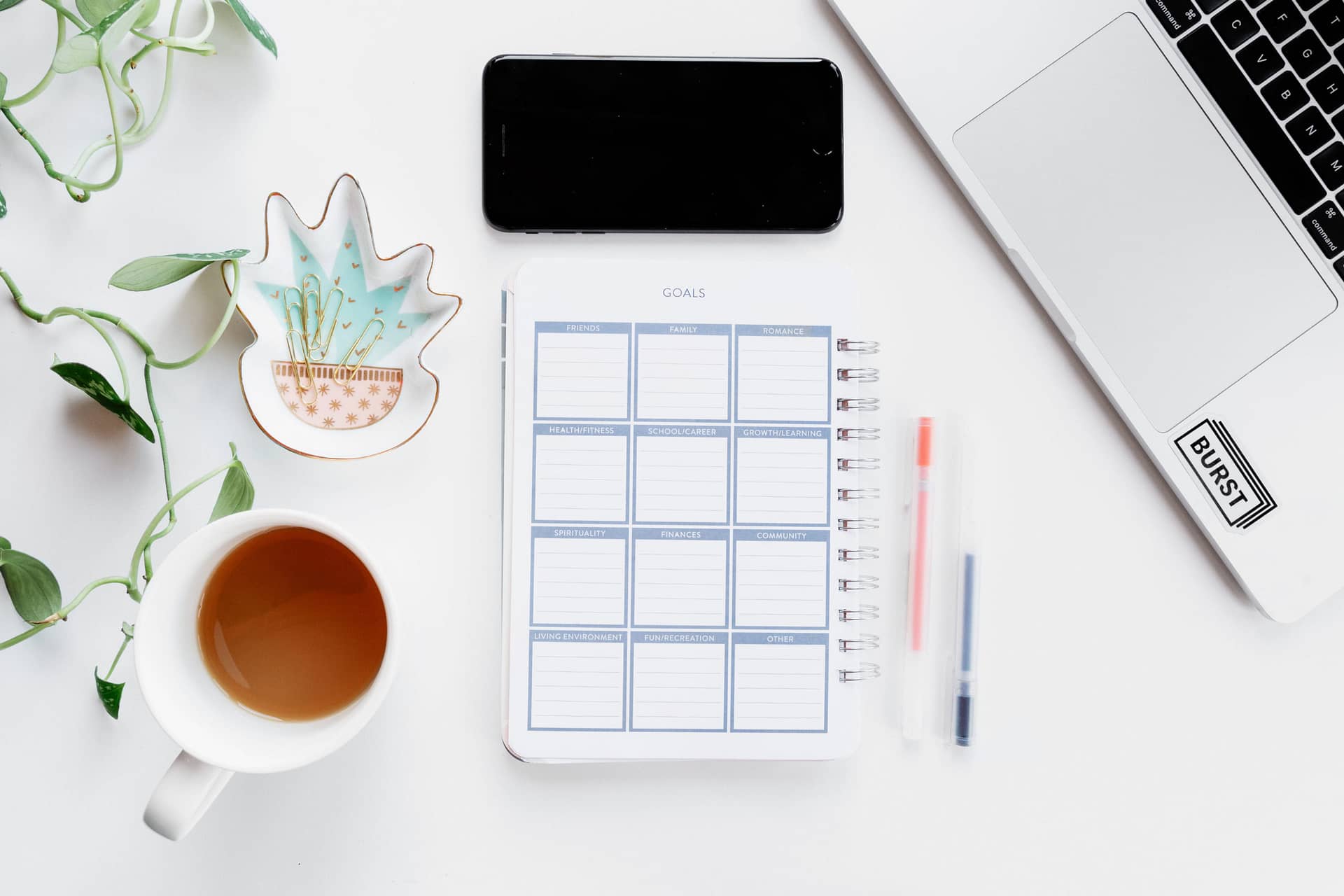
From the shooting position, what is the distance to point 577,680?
0.54m

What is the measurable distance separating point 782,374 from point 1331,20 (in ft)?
1.26

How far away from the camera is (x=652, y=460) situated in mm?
543

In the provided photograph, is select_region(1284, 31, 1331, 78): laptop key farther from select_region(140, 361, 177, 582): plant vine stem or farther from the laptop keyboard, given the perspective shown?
select_region(140, 361, 177, 582): plant vine stem

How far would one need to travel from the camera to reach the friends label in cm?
53

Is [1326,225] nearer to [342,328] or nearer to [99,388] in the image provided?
[342,328]

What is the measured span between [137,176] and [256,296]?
4.4 inches

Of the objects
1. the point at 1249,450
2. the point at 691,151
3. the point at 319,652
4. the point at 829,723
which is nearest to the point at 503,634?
the point at 319,652

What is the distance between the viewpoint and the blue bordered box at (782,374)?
0.55 metres

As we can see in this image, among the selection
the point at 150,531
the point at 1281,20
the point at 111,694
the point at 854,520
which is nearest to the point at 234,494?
the point at 150,531

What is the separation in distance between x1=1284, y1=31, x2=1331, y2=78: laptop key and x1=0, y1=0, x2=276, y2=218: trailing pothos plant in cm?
62

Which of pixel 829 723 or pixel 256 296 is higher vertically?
pixel 256 296

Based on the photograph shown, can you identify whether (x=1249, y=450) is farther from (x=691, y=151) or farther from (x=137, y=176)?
(x=137, y=176)

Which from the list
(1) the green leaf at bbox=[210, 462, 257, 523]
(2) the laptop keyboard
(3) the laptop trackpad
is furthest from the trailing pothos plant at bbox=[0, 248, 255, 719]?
(2) the laptop keyboard

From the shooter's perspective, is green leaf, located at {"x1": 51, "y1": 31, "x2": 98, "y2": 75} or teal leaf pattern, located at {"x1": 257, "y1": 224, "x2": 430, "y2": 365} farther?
teal leaf pattern, located at {"x1": 257, "y1": 224, "x2": 430, "y2": 365}
